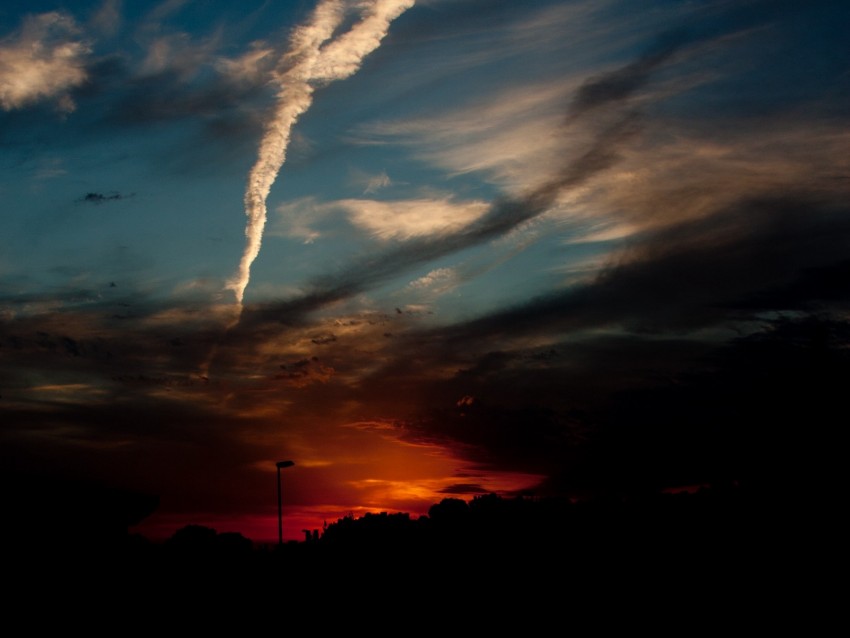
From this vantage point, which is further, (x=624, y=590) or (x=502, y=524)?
(x=502, y=524)

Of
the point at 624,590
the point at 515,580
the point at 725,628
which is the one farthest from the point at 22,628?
the point at 515,580

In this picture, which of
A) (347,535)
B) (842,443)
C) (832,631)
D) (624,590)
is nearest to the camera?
(832,631)

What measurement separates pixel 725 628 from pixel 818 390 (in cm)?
1824

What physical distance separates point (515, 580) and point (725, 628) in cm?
1897

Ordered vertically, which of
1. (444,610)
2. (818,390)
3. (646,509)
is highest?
(818,390)

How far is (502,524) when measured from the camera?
7531 cm

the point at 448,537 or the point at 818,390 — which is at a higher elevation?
the point at 818,390

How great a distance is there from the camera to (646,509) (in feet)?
187

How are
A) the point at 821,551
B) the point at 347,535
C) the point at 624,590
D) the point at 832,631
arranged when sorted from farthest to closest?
the point at 347,535, the point at 624,590, the point at 821,551, the point at 832,631

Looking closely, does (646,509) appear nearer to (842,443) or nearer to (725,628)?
(842,443)

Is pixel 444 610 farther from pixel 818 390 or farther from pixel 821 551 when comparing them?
pixel 818 390

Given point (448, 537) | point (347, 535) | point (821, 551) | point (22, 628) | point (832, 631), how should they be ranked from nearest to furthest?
point (22, 628)
point (832, 631)
point (821, 551)
point (448, 537)
point (347, 535)

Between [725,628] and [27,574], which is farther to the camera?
[725,628]

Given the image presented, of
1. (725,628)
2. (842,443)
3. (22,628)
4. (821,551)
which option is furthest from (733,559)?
(22,628)
